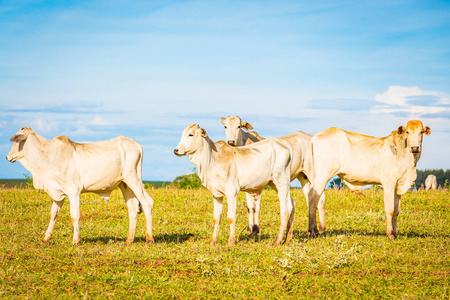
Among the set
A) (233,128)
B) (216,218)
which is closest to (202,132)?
(216,218)

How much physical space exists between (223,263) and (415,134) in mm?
5857

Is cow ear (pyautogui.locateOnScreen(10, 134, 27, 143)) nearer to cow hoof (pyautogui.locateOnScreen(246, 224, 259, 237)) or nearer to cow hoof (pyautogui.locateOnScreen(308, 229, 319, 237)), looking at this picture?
cow hoof (pyautogui.locateOnScreen(246, 224, 259, 237))

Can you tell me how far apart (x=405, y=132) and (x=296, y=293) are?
6.06 metres

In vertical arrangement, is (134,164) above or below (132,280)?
above

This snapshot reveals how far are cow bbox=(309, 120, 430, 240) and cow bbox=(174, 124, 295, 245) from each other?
1457 mm

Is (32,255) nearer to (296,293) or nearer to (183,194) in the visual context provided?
(296,293)

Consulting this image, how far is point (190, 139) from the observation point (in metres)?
11.3

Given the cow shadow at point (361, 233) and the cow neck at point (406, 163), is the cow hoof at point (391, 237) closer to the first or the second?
the cow shadow at point (361, 233)

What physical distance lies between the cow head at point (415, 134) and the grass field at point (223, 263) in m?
2.24

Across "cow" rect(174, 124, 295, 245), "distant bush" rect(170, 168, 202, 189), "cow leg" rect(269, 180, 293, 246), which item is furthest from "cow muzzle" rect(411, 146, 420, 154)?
"distant bush" rect(170, 168, 202, 189)

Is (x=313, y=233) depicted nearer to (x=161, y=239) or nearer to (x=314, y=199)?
(x=314, y=199)

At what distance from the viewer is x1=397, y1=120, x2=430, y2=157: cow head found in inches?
477

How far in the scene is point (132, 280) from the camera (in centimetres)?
869

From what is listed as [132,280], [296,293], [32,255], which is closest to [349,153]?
[296,293]
